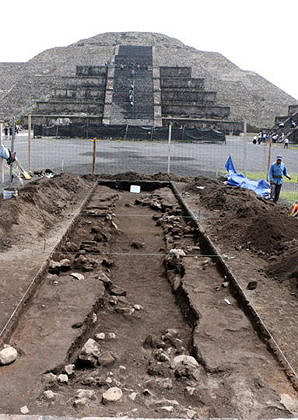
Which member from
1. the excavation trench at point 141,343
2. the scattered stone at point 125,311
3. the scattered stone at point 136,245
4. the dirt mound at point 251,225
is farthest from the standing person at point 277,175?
the scattered stone at point 125,311

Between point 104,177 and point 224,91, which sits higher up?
point 224,91

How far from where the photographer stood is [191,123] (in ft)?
153

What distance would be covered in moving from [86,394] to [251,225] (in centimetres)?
617

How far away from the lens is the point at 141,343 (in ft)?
18.1

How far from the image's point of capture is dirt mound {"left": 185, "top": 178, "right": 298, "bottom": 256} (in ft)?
29.5

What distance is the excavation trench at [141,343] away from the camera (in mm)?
4137

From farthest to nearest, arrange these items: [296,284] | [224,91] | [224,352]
→ 1. [224,91]
2. [296,284]
3. [224,352]

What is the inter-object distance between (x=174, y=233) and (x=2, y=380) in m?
6.39

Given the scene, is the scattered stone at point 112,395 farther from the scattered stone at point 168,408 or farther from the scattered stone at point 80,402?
the scattered stone at point 168,408

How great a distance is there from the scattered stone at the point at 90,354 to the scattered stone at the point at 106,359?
0.13 feet


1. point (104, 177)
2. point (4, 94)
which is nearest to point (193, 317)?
point (104, 177)

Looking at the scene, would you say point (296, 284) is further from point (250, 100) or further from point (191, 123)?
point (250, 100)

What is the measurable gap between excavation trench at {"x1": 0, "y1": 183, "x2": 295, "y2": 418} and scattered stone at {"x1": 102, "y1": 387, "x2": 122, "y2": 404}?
1.9 inches

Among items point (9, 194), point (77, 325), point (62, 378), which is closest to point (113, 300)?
point (77, 325)
